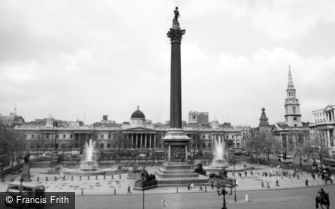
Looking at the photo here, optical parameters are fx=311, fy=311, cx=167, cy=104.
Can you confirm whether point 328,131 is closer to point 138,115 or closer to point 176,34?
point 176,34

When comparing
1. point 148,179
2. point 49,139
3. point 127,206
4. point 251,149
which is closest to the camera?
point 127,206

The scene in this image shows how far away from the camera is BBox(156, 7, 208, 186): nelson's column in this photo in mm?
46812

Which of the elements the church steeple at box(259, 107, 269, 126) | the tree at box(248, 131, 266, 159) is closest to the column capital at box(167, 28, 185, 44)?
the tree at box(248, 131, 266, 159)

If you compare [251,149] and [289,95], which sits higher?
[289,95]

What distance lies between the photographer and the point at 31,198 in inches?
1102

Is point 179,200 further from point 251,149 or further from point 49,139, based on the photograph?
point 49,139

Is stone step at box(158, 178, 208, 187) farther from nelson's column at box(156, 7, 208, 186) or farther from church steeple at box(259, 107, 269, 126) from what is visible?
church steeple at box(259, 107, 269, 126)

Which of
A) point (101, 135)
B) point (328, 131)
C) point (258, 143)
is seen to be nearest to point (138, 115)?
point (101, 135)

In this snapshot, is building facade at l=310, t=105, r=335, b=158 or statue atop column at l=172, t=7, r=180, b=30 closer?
statue atop column at l=172, t=7, r=180, b=30

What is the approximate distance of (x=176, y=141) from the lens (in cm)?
4950

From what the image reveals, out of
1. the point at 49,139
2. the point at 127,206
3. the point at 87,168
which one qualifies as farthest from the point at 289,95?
the point at 127,206

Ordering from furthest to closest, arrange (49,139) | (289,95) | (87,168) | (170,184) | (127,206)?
(49,139) < (289,95) < (87,168) < (170,184) < (127,206)

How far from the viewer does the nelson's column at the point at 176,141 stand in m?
46.8

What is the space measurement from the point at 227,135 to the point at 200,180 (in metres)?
135
